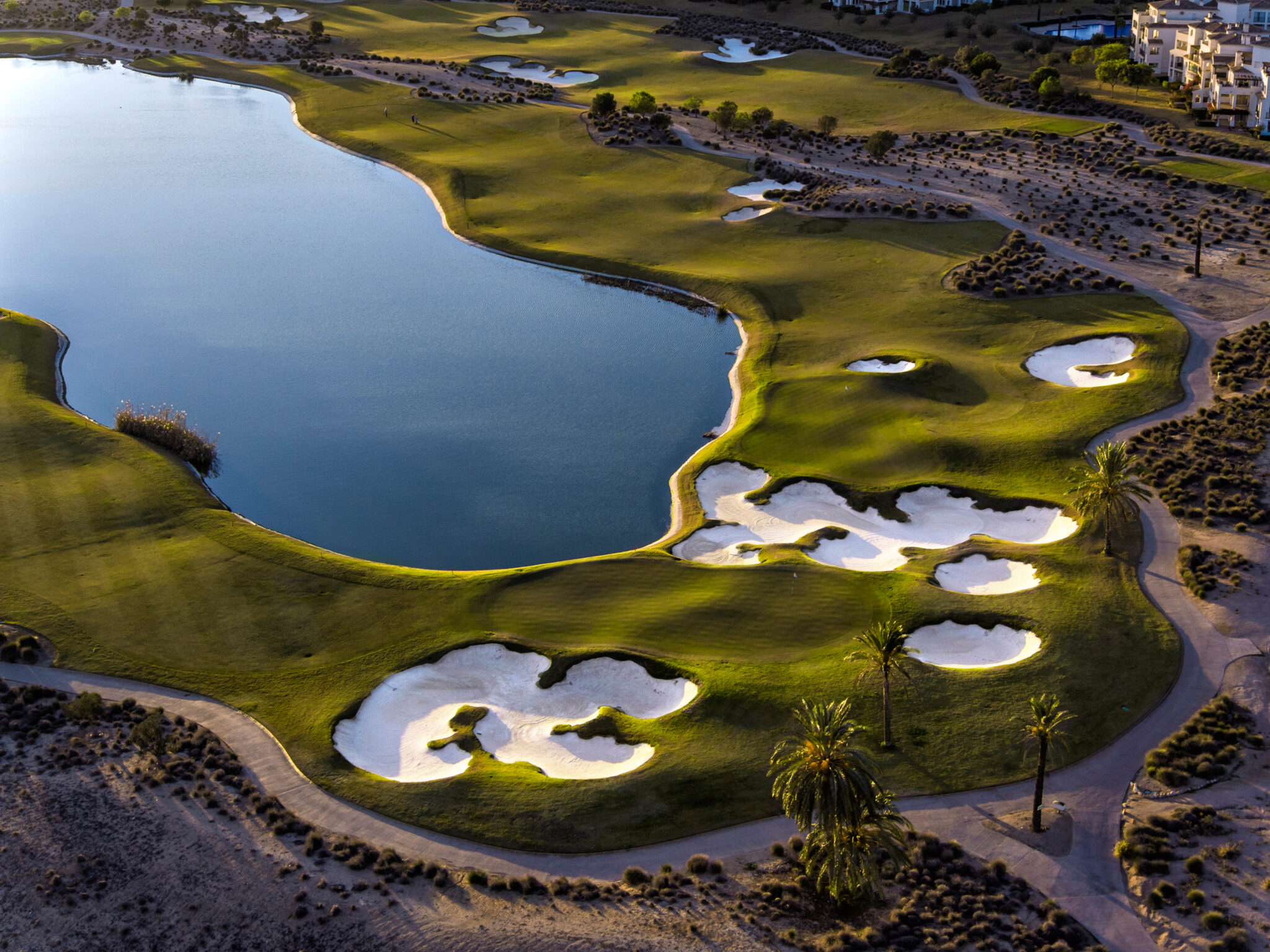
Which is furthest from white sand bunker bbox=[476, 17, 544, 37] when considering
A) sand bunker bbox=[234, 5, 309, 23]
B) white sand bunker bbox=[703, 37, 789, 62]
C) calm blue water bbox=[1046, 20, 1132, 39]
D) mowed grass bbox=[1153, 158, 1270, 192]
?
mowed grass bbox=[1153, 158, 1270, 192]

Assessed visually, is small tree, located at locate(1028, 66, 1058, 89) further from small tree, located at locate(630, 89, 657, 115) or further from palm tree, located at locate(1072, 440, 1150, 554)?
palm tree, located at locate(1072, 440, 1150, 554)

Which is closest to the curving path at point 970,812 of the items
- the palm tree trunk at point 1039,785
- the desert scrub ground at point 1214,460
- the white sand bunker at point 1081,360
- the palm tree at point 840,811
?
the palm tree trunk at point 1039,785

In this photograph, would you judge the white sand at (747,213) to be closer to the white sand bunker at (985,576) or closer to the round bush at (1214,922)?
the white sand bunker at (985,576)

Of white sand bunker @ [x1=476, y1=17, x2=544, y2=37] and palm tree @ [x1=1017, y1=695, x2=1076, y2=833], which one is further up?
white sand bunker @ [x1=476, y1=17, x2=544, y2=37]

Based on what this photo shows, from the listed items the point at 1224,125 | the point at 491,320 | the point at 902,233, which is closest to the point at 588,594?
the point at 491,320

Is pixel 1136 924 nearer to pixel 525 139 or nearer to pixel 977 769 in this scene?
pixel 977 769

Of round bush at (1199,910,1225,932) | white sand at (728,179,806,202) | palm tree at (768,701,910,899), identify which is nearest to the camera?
palm tree at (768,701,910,899)

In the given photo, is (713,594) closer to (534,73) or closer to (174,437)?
(174,437)
